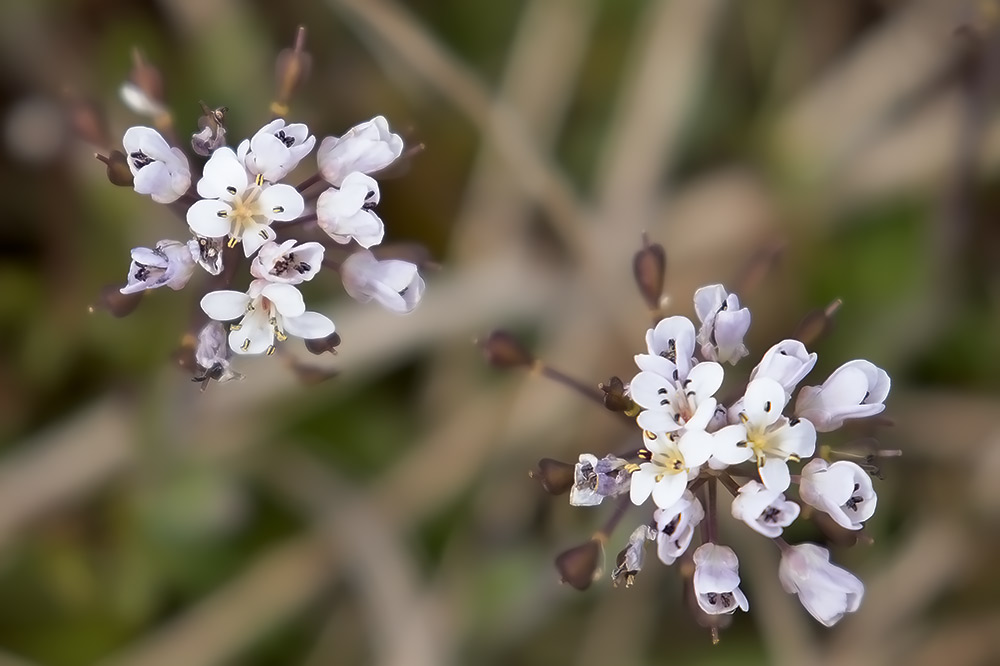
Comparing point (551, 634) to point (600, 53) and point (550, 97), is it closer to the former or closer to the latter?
point (550, 97)

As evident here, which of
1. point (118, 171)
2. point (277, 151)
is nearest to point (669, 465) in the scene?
point (277, 151)

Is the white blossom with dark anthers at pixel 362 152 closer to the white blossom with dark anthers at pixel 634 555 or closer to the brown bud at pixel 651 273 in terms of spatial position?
the brown bud at pixel 651 273

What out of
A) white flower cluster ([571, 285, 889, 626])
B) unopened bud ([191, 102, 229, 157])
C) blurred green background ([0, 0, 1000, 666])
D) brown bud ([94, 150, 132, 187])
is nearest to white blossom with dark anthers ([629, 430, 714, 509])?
white flower cluster ([571, 285, 889, 626])

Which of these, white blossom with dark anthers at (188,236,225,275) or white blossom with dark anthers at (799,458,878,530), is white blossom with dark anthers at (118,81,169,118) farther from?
white blossom with dark anthers at (799,458,878,530)

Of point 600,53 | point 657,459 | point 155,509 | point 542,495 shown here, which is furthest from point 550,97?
point 657,459

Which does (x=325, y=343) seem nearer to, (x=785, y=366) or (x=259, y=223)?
(x=259, y=223)

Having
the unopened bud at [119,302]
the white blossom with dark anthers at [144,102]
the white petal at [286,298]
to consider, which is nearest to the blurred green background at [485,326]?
the white blossom with dark anthers at [144,102]

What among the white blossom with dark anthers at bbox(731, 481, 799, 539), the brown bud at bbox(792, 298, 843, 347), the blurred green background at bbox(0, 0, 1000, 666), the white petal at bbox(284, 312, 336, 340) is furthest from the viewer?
the blurred green background at bbox(0, 0, 1000, 666)
